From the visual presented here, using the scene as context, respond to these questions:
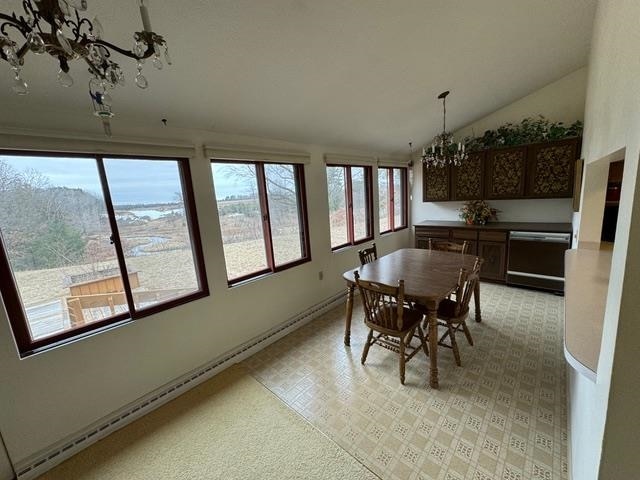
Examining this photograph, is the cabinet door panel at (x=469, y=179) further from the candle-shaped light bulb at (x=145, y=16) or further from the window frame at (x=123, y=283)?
the candle-shaped light bulb at (x=145, y=16)

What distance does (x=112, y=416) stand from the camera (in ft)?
6.15

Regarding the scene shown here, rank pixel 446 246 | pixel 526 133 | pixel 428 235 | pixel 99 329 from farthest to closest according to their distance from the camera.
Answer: pixel 428 235 → pixel 526 133 → pixel 446 246 → pixel 99 329

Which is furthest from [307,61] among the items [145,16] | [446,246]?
[446,246]

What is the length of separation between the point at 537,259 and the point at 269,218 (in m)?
3.47

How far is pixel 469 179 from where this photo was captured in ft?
13.6

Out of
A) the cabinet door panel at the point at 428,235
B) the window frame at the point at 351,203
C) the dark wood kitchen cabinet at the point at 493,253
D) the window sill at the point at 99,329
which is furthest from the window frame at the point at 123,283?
the dark wood kitchen cabinet at the point at 493,253

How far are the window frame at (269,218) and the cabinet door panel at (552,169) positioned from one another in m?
3.11

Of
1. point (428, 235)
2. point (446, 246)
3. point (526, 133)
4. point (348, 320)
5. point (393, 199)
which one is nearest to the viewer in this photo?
point (348, 320)

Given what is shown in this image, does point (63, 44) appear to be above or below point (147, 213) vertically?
above

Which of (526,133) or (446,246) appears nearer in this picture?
(446,246)

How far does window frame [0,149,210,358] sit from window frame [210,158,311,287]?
26 centimetres

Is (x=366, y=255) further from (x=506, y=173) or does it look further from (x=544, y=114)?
(x=544, y=114)

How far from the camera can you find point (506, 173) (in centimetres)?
383

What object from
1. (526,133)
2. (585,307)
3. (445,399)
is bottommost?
(445,399)
